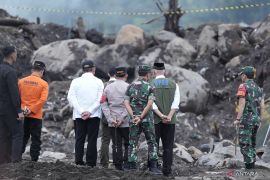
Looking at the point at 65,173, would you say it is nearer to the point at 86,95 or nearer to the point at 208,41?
the point at 86,95

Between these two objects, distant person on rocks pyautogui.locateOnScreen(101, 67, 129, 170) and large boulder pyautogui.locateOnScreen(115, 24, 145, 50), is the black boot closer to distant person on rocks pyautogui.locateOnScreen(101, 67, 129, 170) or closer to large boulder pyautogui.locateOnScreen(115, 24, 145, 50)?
distant person on rocks pyautogui.locateOnScreen(101, 67, 129, 170)

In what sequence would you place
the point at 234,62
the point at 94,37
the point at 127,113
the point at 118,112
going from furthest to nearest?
the point at 94,37 → the point at 234,62 → the point at 118,112 → the point at 127,113

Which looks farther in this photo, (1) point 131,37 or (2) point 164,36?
(2) point 164,36

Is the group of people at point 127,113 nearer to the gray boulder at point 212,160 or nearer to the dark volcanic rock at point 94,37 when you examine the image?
the gray boulder at point 212,160

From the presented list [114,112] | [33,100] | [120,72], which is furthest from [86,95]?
[33,100]

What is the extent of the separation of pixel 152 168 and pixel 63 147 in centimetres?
732

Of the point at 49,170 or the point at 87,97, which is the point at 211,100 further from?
the point at 49,170

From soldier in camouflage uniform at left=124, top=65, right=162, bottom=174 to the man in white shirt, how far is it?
2.95 ft

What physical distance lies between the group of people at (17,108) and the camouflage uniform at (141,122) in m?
1.73

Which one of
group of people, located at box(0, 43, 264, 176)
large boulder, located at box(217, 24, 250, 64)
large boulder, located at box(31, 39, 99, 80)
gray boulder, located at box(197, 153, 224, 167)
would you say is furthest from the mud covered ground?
Answer: large boulder, located at box(217, 24, 250, 64)

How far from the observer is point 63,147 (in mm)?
16078

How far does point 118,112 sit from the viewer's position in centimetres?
989

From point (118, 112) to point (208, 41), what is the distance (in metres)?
15.7

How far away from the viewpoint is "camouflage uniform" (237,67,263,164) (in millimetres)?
10125
